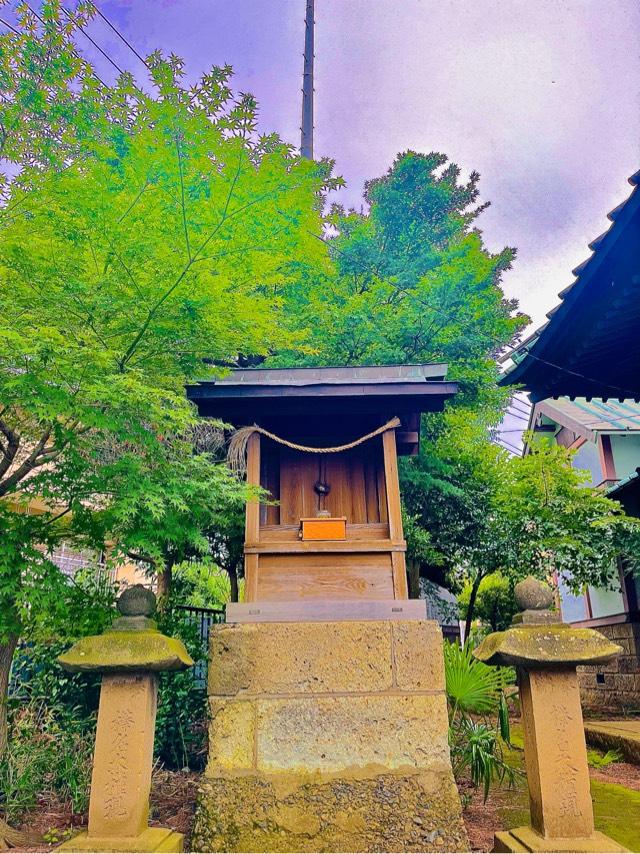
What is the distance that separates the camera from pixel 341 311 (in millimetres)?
8930

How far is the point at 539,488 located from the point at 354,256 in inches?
230

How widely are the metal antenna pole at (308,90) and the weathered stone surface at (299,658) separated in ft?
50.9

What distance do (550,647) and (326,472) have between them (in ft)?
9.95

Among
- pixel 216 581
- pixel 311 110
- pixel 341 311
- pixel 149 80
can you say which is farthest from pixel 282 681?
pixel 311 110

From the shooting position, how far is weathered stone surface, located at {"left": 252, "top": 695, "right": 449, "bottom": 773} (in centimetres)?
386

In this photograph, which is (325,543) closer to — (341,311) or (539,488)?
(341,311)

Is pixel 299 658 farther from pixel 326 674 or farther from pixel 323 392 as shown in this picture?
pixel 323 392

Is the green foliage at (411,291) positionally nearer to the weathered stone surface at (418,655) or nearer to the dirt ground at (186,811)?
the weathered stone surface at (418,655)

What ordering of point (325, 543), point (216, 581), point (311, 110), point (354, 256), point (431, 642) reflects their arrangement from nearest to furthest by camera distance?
1. point (431, 642)
2. point (325, 543)
3. point (354, 256)
4. point (216, 581)
5. point (311, 110)

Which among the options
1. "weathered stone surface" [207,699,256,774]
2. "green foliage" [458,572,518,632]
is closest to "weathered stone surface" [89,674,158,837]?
"weathered stone surface" [207,699,256,774]

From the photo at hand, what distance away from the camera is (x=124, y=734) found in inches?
112

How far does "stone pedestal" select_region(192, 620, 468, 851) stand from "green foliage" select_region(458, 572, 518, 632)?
1011 cm

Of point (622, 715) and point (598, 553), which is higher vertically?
point (598, 553)

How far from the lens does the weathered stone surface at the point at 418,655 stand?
405 cm
